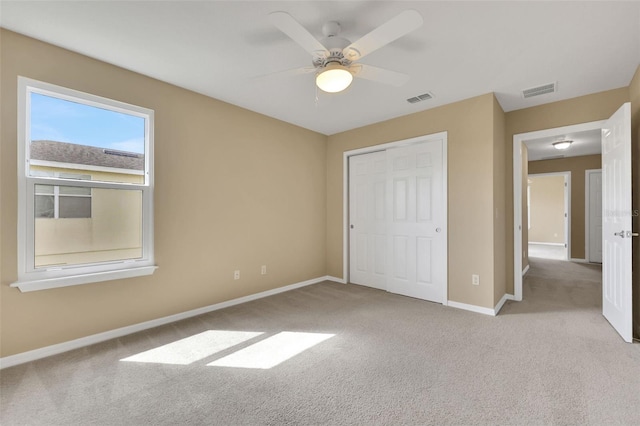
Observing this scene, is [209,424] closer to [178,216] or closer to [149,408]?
[149,408]

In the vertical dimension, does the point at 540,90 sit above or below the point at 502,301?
above

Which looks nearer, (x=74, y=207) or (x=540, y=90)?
(x=74, y=207)

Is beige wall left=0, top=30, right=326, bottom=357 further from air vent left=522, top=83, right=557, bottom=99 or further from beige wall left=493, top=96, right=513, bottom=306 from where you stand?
air vent left=522, top=83, right=557, bottom=99

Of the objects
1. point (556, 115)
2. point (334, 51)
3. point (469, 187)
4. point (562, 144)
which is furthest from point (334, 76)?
point (562, 144)

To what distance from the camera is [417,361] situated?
87.0 inches

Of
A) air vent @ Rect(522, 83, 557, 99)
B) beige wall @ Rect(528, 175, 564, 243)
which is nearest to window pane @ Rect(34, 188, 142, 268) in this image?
air vent @ Rect(522, 83, 557, 99)

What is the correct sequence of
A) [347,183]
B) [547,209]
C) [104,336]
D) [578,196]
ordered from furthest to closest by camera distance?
[547,209]
[578,196]
[347,183]
[104,336]

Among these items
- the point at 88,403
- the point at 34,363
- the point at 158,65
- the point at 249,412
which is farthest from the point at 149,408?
the point at 158,65

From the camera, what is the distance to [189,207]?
319cm

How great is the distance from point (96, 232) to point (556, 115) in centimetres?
543

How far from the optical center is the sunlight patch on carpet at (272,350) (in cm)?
219

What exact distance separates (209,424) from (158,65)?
298cm

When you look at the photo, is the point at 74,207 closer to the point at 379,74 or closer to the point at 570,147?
the point at 379,74

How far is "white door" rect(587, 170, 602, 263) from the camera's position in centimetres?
634
